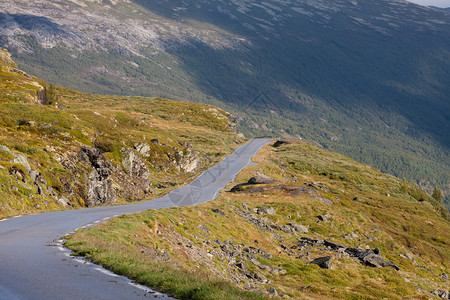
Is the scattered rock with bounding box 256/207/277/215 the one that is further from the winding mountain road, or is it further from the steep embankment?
the winding mountain road

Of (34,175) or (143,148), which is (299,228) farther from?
(143,148)

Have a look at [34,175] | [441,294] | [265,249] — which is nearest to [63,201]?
[34,175]

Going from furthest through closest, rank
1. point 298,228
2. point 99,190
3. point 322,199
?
point 322,199
point 298,228
point 99,190

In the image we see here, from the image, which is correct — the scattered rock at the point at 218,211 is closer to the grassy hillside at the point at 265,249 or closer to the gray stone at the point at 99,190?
the grassy hillside at the point at 265,249

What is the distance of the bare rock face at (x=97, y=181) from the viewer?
130 ft

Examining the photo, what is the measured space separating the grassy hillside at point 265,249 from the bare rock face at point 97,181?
10094 millimetres

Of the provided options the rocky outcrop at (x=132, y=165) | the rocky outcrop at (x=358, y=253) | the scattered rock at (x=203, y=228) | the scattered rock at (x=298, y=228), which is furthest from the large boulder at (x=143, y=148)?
the scattered rock at (x=203, y=228)

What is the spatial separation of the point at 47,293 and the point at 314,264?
26.2 m

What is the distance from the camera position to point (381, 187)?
120 m

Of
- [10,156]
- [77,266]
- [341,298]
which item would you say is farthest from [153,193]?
[77,266]

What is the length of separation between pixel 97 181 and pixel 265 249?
1951 centimetres

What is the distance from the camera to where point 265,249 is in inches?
1359

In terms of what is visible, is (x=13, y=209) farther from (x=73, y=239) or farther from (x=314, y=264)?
(x=314, y=264)

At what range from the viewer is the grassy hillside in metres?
15.6
